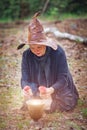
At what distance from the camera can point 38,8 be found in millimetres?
19906

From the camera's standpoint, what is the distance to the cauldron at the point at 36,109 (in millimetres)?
6449

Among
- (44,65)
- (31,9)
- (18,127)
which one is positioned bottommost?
(31,9)

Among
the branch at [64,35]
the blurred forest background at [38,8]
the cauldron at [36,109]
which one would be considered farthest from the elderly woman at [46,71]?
the blurred forest background at [38,8]

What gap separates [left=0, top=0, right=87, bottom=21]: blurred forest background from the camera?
63.6 ft

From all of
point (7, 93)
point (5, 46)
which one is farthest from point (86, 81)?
point (5, 46)

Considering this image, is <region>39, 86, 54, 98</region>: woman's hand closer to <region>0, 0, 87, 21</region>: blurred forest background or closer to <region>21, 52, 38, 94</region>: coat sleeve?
<region>21, 52, 38, 94</region>: coat sleeve

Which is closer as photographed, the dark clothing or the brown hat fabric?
the brown hat fabric

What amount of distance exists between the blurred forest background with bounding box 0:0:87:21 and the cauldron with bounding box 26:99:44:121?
1264 cm

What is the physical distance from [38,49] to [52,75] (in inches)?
21.1

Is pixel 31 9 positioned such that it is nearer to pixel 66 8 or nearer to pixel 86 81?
pixel 66 8

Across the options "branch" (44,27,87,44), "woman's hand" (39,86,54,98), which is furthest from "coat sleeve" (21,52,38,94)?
"branch" (44,27,87,44)

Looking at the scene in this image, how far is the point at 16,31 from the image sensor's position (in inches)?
639

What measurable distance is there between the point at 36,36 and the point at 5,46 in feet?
22.5

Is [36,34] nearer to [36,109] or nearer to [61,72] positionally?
[61,72]
